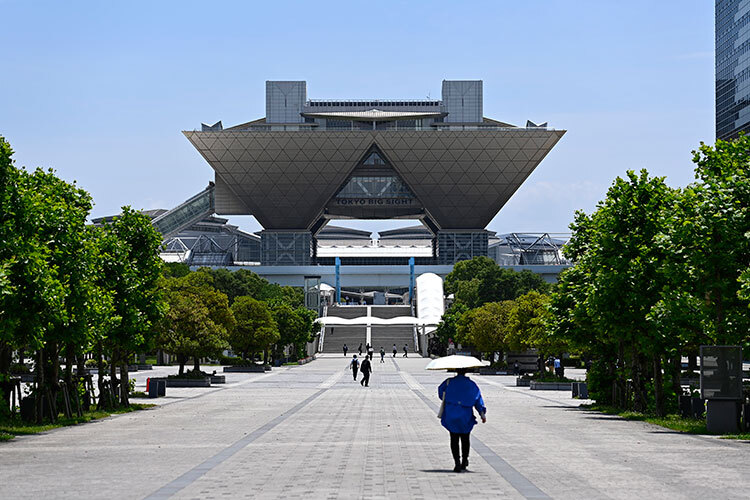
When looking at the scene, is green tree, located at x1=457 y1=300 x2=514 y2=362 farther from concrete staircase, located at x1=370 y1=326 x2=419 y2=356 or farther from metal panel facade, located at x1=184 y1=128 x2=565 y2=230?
metal panel facade, located at x1=184 y1=128 x2=565 y2=230

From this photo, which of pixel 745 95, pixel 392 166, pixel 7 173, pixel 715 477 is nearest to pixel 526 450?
pixel 715 477

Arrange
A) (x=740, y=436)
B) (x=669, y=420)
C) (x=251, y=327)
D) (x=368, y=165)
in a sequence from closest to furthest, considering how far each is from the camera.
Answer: (x=740, y=436)
(x=669, y=420)
(x=251, y=327)
(x=368, y=165)

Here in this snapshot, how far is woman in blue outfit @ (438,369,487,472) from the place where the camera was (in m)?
15.6

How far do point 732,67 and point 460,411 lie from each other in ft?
308

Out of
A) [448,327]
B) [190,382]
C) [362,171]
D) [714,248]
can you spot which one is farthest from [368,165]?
[714,248]

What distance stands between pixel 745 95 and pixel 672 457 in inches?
3393

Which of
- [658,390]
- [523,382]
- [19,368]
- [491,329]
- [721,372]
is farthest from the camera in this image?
[491,329]

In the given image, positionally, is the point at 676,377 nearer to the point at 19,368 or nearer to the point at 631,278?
the point at 631,278

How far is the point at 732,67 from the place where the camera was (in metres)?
102

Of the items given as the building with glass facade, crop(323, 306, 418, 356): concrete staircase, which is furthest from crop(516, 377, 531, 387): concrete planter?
the building with glass facade

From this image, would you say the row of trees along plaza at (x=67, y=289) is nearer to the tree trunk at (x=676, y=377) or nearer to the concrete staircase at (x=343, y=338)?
the tree trunk at (x=676, y=377)

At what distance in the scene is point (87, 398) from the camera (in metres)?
31.1

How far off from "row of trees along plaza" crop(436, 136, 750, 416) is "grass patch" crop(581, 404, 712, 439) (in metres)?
0.48

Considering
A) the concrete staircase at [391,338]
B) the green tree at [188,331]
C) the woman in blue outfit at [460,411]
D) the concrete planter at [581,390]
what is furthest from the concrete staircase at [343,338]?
the woman in blue outfit at [460,411]
